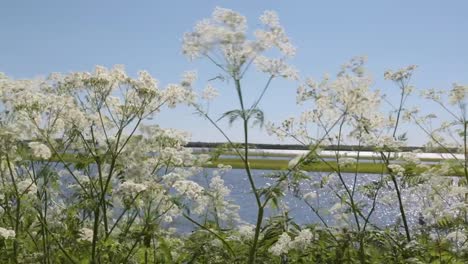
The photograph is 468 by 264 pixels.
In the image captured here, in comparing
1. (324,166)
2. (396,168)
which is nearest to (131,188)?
(396,168)

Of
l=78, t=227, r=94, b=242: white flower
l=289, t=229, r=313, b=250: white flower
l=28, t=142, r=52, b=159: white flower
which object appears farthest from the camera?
l=78, t=227, r=94, b=242: white flower

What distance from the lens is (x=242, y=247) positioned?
5.07m

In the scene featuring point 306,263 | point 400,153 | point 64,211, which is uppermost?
point 400,153

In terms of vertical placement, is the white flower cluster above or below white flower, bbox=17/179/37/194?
above

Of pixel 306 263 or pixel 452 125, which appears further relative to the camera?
pixel 452 125

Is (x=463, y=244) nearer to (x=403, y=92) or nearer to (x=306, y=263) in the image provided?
(x=306, y=263)

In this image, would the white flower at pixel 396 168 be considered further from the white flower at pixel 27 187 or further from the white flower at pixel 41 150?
the white flower at pixel 27 187

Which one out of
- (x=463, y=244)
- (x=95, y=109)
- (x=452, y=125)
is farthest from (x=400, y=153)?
(x=95, y=109)

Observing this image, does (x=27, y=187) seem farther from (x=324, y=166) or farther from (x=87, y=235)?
(x=324, y=166)

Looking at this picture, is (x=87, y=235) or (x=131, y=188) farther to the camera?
(x=87, y=235)

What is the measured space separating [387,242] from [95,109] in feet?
9.30

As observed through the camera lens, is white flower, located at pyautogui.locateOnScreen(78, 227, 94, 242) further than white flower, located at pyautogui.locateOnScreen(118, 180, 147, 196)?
Yes

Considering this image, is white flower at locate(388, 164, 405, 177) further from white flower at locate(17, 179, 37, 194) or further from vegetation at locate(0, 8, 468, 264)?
white flower at locate(17, 179, 37, 194)

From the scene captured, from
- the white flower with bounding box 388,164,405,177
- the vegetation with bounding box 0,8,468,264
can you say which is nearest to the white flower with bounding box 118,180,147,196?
the vegetation with bounding box 0,8,468,264
